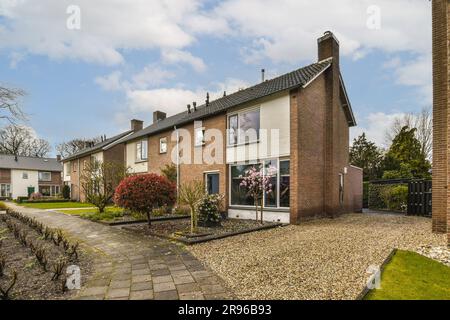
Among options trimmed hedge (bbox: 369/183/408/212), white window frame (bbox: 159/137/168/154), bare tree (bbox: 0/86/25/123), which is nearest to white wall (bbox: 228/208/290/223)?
white window frame (bbox: 159/137/168/154)

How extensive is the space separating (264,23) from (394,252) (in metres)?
10.5

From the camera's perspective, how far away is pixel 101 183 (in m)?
18.2

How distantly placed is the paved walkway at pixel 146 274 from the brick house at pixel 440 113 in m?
8.41

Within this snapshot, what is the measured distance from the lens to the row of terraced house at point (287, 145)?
1257 centimetres

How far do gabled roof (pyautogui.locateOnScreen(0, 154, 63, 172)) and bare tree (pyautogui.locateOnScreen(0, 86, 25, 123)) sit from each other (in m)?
43.8

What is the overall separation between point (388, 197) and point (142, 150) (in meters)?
20.1

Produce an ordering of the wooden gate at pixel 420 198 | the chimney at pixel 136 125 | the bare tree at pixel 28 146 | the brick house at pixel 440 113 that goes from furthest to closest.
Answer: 1. the bare tree at pixel 28 146
2. the chimney at pixel 136 125
3. the wooden gate at pixel 420 198
4. the brick house at pixel 440 113

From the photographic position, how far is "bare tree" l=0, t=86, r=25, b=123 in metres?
11.4

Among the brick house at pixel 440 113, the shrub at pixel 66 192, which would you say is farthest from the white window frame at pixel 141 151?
the brick house at pixel 440 113

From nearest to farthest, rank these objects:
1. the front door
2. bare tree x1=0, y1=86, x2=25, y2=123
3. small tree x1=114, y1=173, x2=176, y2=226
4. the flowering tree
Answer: small tree x1=114, y1=173, x2=176, y2=226 < bare tree x1=0, y1=86, x2=25, y2=123 < the flowering tree < the front door

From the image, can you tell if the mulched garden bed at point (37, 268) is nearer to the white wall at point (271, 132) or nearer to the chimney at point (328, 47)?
the white wall at point (271, 132)

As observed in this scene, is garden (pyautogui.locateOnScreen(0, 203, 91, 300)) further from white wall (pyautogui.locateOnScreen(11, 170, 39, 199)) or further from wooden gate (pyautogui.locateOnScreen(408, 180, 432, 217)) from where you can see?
white wall (pyautogui.locateOnScreen(11, 170, 39, 199))

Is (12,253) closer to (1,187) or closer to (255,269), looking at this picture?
(255,269)
